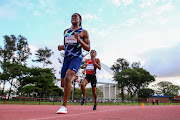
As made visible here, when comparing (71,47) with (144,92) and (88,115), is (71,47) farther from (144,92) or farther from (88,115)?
(144,92)

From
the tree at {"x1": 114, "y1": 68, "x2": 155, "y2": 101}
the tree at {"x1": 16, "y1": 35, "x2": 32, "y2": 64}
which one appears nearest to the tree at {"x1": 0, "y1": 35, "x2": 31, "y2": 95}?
the tree at {"x1": 16, "y1": 35, "x2": 32, "y2": 64}

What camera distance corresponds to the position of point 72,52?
13.1 feet

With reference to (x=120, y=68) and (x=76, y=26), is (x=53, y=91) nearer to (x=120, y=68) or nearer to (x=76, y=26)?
(x=120, y=68)

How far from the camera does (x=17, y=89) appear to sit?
35906 mm

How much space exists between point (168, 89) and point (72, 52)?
9551 centimetres

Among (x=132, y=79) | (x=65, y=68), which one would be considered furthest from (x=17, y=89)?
(x=65, y=68)

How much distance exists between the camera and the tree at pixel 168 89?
8769 cm

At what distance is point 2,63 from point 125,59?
4163cm

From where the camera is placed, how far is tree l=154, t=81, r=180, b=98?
3452 inches

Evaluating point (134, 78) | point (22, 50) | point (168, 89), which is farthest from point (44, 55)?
point (168, 89)

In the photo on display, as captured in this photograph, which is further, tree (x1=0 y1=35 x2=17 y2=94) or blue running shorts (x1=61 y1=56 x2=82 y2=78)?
tree (x1=0 y1=35 x2=17 y2=94)

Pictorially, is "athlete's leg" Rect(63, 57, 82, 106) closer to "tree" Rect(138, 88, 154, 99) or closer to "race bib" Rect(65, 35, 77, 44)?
"race bib" Rect(65, 35, 77, 44)

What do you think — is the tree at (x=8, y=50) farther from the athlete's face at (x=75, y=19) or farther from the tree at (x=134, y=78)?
the athlete's face at (x=75, y=19)

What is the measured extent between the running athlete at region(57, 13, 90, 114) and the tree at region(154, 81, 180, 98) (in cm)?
9315
